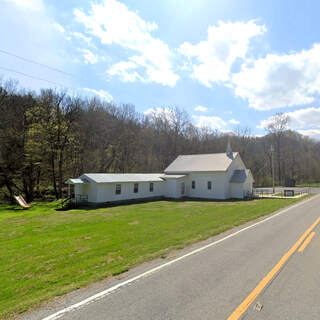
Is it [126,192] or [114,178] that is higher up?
[114,178]

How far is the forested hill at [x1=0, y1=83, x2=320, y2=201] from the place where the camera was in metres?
27.2

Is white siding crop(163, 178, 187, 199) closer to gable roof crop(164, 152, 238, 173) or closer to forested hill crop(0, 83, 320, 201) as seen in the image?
gable roof crop(164, 152, 238, 173)

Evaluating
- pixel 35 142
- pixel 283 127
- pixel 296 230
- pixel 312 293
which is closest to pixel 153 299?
pixel 312 293

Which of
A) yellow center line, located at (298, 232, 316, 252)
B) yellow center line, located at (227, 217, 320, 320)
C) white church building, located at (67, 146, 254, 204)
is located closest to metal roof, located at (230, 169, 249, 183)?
white church building, located at (67, 146, 254, 204)

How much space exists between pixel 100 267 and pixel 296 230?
9180 mm

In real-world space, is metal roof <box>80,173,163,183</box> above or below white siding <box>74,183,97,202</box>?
above

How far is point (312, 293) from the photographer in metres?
4.34

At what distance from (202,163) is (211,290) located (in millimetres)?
27907

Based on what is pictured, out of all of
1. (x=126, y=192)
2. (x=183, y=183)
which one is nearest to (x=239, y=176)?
(x=183, y=183)

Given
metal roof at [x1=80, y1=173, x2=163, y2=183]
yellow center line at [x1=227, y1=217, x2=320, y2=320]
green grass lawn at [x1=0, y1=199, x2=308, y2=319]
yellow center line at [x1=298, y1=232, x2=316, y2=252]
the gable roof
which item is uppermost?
the gable roof

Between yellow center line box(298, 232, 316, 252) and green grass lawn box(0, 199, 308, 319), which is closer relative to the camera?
green grass lawn box(0, 199, 308, 319)

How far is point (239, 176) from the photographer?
97.0ft

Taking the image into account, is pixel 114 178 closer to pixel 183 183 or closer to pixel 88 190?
pixel 88 190

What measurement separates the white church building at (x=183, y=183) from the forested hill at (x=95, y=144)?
30.7 feet
